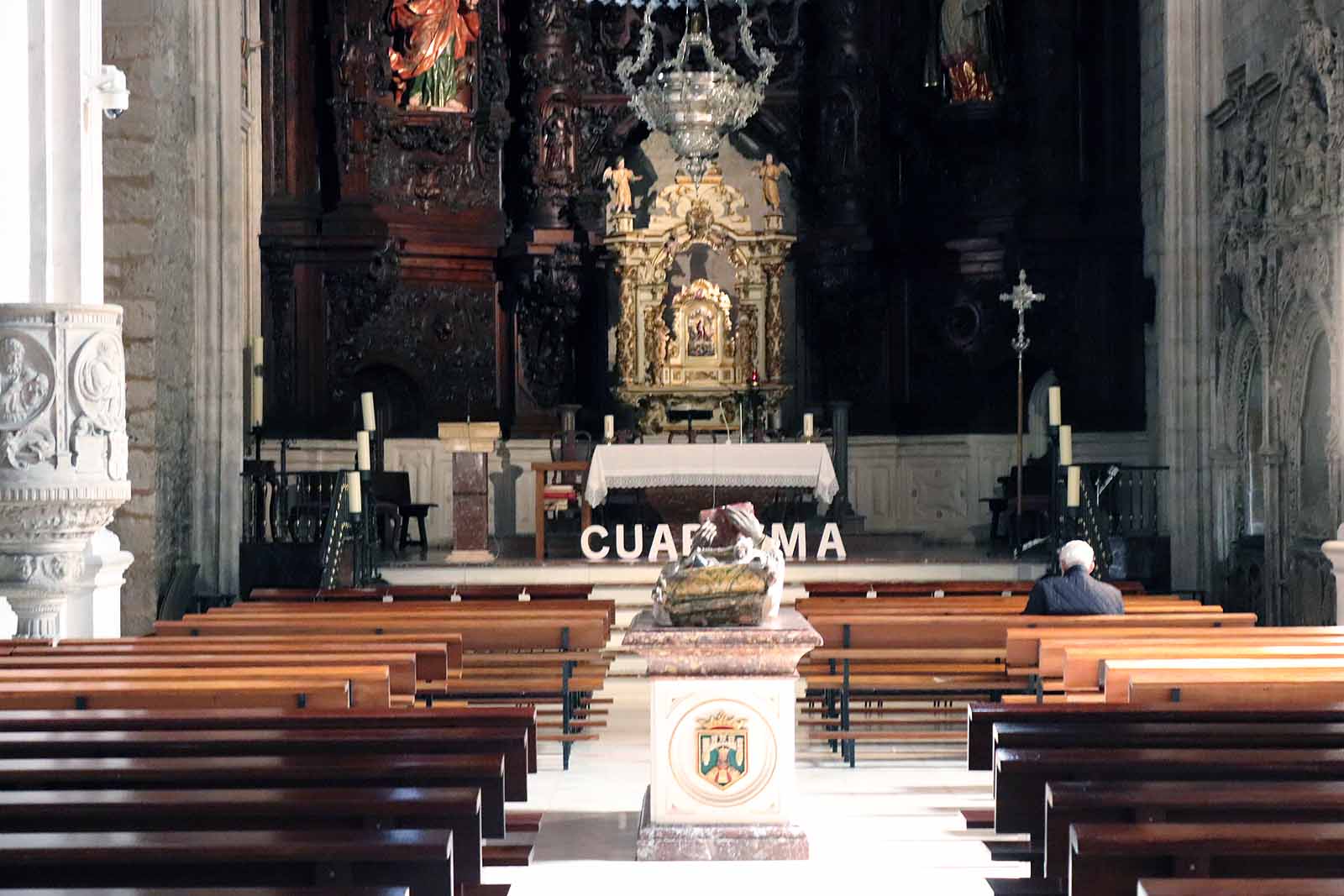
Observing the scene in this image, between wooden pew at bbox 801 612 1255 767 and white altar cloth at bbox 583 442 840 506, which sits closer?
wooden pew at bbox 801 612 1255 767

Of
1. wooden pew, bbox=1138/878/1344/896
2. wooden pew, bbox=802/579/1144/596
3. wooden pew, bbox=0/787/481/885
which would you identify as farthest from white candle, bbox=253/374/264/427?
→ wooden pew, bbox=1138/878/1344/896

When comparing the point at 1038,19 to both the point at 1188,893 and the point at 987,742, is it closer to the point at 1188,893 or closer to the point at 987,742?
the point at 987,742

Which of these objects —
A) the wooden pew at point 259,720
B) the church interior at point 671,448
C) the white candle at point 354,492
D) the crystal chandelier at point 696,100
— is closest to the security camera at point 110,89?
the church interior at point 671,448

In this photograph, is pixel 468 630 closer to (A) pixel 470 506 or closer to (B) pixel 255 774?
(B) pixel 255 774

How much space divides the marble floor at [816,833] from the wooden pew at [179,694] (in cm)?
89

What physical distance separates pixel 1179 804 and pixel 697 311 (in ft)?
47.7

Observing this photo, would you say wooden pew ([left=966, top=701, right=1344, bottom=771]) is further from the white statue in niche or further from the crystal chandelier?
the crystal chandelier

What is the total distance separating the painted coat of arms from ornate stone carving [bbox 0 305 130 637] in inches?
130

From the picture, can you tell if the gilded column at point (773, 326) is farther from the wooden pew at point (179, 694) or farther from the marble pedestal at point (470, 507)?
the wooden pew at point (179, 694)

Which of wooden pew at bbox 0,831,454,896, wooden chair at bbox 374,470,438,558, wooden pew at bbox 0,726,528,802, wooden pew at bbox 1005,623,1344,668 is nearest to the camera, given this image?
wooden pew at bbox 0,831,454,896

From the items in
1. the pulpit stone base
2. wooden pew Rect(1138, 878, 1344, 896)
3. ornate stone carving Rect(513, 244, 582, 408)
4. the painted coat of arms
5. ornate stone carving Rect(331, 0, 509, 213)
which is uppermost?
ornate stone carving Rect(331, 0, 509, 213)

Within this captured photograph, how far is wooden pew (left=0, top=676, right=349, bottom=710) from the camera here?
689cm

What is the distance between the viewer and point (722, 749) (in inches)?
284

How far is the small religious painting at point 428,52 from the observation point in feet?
61.9
